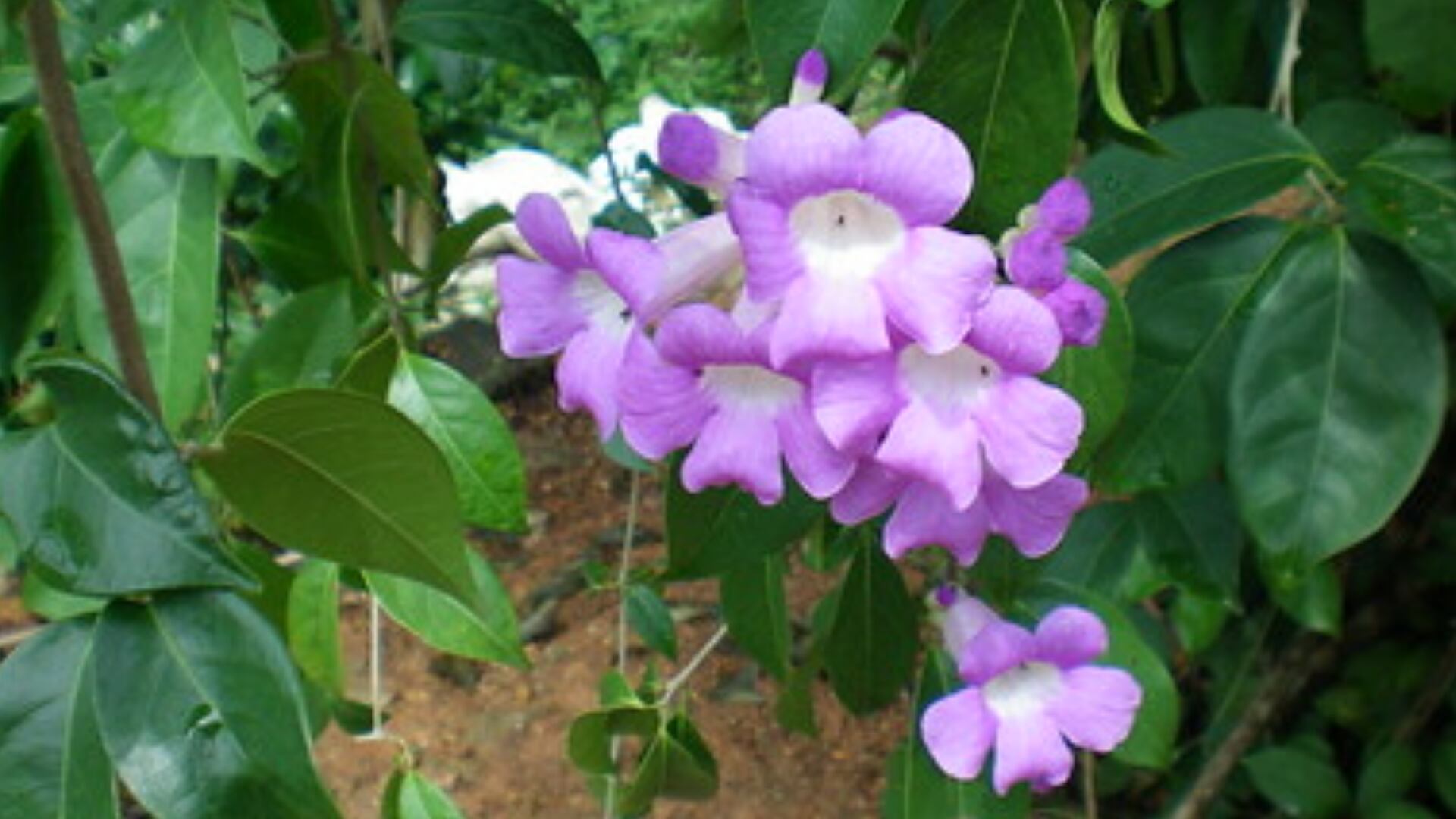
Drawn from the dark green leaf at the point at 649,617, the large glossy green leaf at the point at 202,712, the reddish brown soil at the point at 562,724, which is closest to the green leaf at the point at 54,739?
the large glossy green leaf at the point at 202,712

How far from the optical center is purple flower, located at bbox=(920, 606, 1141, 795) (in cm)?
99

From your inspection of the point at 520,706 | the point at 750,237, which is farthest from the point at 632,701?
the point at 520,706

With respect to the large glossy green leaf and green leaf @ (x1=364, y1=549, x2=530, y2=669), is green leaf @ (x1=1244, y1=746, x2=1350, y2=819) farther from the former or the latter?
the large glossy green leaf

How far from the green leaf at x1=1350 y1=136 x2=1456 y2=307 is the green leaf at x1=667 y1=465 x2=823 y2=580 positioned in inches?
16.1

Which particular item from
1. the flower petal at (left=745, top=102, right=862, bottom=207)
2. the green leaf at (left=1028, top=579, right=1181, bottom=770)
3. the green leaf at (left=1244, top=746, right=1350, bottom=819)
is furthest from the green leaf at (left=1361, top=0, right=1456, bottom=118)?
the green leaf at (left=1244, top=746, right=1350, bottom=819)

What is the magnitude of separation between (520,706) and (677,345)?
6.11 ft

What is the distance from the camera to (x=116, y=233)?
986mm

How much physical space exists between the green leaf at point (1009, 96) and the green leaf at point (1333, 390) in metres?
0.46

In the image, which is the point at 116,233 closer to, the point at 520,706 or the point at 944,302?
the point at 944,302

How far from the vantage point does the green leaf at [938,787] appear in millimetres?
1131

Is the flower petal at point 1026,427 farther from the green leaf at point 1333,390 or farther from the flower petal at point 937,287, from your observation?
the green leaf at point 1333,390

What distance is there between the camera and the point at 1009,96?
2.40 ft

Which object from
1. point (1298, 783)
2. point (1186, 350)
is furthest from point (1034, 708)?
point (1298, 783)

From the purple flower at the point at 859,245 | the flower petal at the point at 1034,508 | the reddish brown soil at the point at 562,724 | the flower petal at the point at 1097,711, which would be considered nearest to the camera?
the purple flower at the point at 859,245
